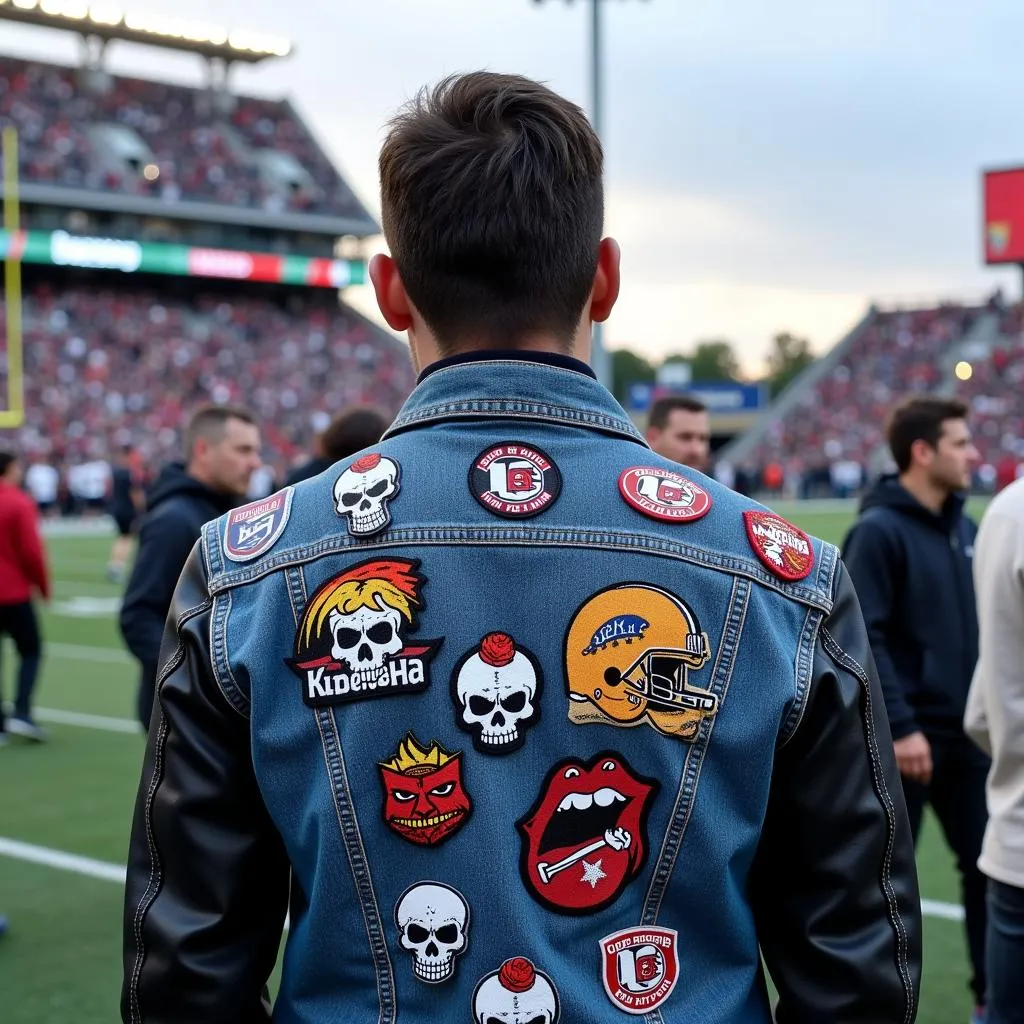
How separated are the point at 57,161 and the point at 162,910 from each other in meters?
47.6

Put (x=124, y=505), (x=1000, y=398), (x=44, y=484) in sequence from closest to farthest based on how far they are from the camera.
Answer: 1. (x=124, y=505)
2. (x=44, y=484)
3. (x=1000, y=398)

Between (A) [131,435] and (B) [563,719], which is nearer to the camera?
(B) [563,719]

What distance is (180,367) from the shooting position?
42.6 meters

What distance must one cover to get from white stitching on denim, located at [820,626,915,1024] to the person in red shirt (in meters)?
8.34

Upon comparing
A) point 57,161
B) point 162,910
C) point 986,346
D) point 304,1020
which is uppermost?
point 57,161

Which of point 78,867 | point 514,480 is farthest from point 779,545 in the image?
point 78,867

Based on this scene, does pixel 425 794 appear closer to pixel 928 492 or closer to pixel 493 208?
pixel 493 208

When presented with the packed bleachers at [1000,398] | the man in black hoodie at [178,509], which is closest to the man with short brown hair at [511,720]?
the man in black hoodie at [178,509]

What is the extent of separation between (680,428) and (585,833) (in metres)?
5.27

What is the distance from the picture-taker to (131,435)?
1484 inches

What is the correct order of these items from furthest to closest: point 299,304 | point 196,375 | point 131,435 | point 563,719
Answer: point 299,304
point 196,375
point 131,435
point 563,719

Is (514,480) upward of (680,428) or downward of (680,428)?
downward

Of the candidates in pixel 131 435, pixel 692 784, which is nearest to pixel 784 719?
pixel 692 784

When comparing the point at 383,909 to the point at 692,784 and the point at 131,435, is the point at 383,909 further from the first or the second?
the point at 131,435
